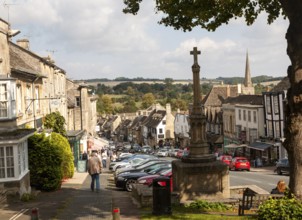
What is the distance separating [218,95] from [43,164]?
63554mm

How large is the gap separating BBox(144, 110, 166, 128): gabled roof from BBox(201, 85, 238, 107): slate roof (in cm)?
2819

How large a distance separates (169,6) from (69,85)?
158 ft

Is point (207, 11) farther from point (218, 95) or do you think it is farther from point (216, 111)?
point (218, 95)

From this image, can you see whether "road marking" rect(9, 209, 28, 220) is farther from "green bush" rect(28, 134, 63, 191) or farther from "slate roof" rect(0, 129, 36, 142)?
"green bush" rect(28, 134, 63, 191)

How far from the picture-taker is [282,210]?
1139 cm

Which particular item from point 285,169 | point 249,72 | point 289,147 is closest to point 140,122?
point 249,72

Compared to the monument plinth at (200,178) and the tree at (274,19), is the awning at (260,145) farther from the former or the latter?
the tree at (274,19)

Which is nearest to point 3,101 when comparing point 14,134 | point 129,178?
point 14,134

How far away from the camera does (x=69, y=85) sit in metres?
62.6

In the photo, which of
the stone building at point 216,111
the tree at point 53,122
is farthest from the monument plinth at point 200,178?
the stone building at point 216,111

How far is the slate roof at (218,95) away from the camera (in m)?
84.1

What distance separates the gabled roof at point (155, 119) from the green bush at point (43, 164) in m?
87.8

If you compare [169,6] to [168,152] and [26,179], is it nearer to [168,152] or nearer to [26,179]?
[26,179]

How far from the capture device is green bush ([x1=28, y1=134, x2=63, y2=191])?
2350 centimetres
